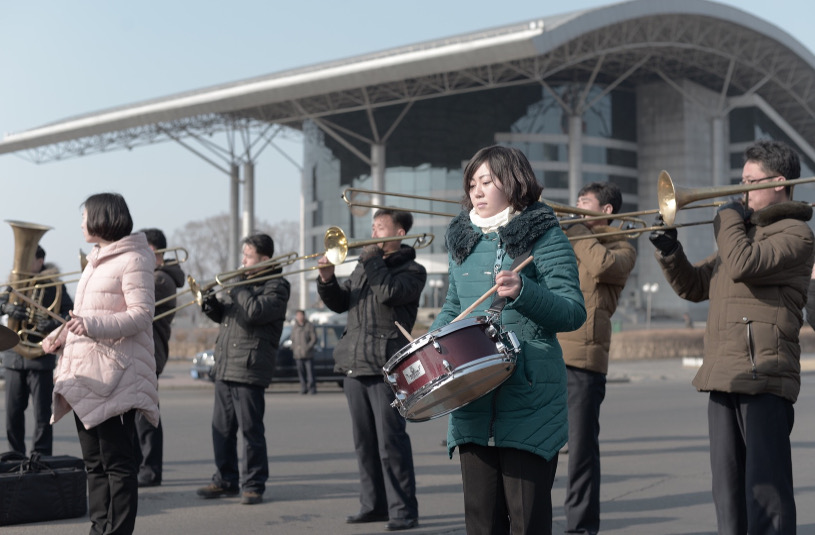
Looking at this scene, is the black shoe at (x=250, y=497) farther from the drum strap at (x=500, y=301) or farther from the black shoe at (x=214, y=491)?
the drum strap at (x=500, y=301)

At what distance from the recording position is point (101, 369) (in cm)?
526

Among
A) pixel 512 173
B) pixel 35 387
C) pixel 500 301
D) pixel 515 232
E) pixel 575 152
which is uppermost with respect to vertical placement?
pixel 575 152

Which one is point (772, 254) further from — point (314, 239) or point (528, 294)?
point (314, 239)

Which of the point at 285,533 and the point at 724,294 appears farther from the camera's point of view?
the point at 285,533

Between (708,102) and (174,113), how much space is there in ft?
115

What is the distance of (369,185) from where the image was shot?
69.0 m

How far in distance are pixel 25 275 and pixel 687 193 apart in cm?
522

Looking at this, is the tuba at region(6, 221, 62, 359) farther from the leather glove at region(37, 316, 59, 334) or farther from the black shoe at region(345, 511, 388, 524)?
the black shoe at region(345, 511, 388, 524)

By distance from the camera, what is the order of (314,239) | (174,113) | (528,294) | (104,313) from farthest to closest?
(314,239), (174,113), (104,313), (528,294)

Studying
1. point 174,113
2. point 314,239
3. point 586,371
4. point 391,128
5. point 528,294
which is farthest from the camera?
point 314,239

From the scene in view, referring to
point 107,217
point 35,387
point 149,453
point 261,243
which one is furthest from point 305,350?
point 107,217

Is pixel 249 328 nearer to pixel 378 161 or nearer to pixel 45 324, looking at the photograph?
pixel 45 324

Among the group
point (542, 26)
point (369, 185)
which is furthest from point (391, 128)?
point (542, 26)

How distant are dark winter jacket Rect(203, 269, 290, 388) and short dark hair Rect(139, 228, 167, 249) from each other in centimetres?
117
